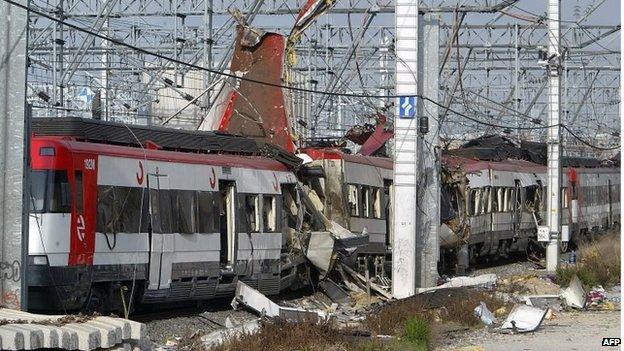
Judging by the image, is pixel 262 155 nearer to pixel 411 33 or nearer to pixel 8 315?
pixel 411 33

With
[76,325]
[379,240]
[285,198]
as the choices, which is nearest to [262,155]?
[285,198]

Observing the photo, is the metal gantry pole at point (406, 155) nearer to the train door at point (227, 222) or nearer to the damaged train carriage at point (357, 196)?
the damaged train carriage at point (357, 196)

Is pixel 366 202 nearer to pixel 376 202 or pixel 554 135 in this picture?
pixel 376 202

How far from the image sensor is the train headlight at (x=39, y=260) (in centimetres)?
1727

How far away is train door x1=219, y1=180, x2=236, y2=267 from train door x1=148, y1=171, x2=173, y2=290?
2034 millimetres

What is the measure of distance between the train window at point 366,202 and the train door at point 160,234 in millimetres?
9007

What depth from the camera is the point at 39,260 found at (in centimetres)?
1730

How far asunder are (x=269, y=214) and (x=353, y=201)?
14.7 feet

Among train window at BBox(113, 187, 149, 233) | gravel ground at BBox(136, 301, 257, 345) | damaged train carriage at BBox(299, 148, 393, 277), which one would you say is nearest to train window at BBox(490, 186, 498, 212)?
damaged train carriage at BBox(299, 148, 393, 277)

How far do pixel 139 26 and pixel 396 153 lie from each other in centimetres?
2563

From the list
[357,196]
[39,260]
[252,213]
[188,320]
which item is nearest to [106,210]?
[39,260]

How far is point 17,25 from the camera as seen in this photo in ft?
46.1

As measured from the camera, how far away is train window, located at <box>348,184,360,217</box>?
27.4 metres

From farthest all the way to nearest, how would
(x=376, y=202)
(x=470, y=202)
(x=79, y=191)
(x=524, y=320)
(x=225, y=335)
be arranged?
(x=470, y=202)
(x=376, y=202)
(x=524, y=320)
(x=79, y=191)
(x=225, y=335)
